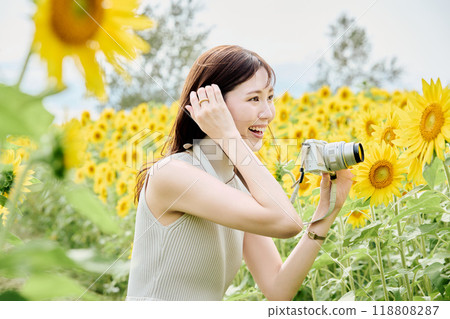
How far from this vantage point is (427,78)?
2.68 feet

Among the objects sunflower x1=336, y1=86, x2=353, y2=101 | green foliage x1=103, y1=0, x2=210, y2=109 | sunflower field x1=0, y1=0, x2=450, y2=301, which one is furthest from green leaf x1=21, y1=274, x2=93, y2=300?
sunflower x1=336, y1=86, x2=353, y2=101

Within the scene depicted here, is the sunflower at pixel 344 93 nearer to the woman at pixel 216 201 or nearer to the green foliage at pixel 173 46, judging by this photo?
the green foliage at pixel 173 46

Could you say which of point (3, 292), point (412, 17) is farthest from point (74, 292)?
point (412, 17)

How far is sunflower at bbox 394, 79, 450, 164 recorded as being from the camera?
31.5 inches

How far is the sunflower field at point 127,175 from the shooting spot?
164mm

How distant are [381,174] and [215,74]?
0.44 metres

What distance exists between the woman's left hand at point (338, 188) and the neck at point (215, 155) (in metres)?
0.26

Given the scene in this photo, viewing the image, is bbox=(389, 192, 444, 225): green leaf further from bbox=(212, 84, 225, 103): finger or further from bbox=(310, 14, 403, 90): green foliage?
bbox=(310, 14, 403, 90): green foliage

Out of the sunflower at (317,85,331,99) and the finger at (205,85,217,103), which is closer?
the finger at (205,85,217,103)

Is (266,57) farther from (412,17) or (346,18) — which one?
(346,18)

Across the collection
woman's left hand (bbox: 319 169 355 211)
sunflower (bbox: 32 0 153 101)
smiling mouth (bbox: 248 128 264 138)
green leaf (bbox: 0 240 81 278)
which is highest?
sunflower (bbox: 32 0 153 101)

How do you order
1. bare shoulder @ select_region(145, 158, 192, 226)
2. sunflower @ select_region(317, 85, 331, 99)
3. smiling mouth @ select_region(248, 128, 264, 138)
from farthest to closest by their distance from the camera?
sunflower @ select_region(317, 85, 331, 99), smiling mouth @ select_region(248, 128, 264, 138), bare shoulder @ select_region(145, 158, 192, 226)

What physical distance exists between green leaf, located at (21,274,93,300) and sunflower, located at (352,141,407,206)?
0.92 m

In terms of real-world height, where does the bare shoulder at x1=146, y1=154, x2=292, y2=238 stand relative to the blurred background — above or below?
below
